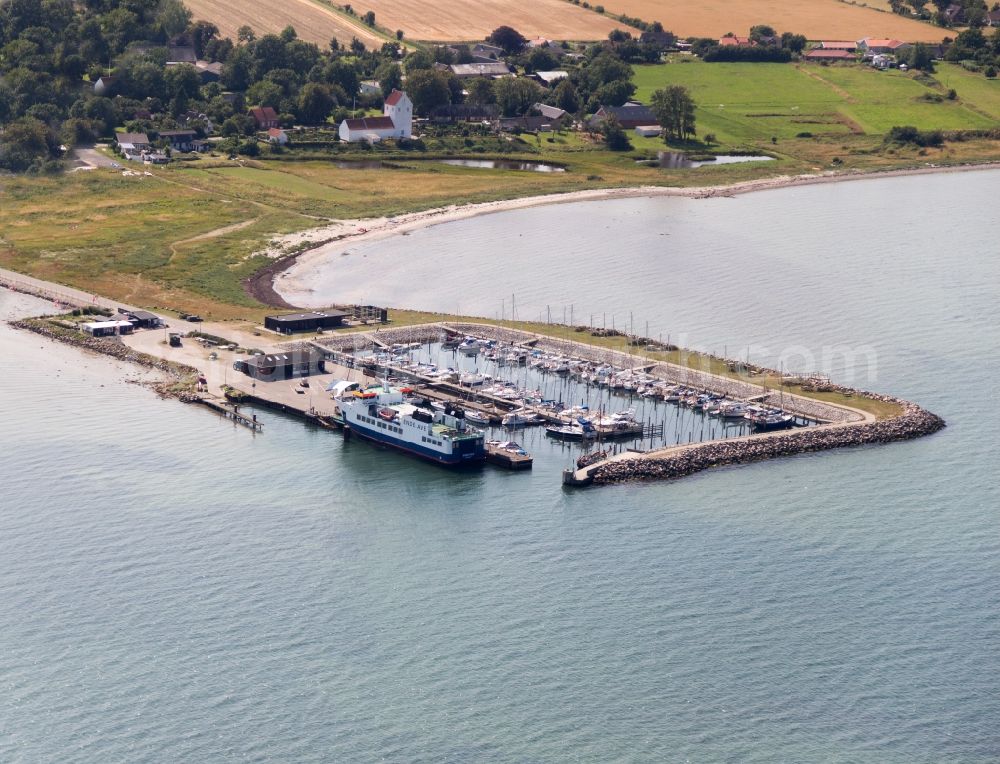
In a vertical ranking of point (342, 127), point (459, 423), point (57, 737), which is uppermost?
point (342, 127)

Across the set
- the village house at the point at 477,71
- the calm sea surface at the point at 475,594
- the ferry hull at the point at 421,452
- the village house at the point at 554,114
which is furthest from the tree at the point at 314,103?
the ferry hull at the point at 421,452

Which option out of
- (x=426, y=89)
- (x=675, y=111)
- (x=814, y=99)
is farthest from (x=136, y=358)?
(x=814, y=99)

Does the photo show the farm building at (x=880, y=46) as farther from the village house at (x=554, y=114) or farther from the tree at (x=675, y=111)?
the village house at (x=554, y=114)

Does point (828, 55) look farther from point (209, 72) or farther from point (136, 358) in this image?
point (136, 358)

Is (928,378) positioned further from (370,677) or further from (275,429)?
(370,677)

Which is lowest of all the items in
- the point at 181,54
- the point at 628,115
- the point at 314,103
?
the point at 314,103

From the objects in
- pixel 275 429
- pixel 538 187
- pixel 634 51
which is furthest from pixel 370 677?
pixel 634 51
